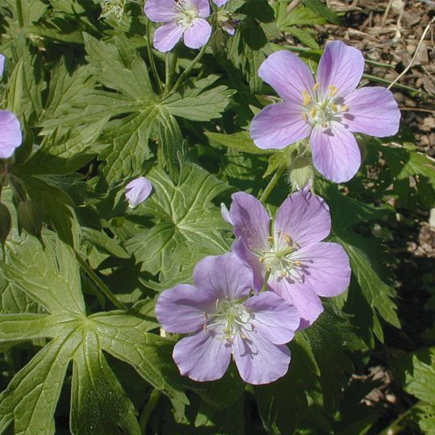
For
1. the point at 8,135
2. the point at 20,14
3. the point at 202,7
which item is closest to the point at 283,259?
the point at 8,135

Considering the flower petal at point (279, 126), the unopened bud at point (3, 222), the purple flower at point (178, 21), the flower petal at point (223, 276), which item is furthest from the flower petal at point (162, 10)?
the flower petal at point (223, 276)

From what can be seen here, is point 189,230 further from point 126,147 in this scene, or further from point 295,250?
point 295,250

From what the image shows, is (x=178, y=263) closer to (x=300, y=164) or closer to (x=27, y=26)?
(x=300, y=164)

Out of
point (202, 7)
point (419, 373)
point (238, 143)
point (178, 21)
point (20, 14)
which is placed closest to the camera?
point (238, 143)

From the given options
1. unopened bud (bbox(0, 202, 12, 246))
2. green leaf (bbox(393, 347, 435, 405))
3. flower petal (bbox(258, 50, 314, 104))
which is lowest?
green leaf (bbox(393, 347, 435, 405))

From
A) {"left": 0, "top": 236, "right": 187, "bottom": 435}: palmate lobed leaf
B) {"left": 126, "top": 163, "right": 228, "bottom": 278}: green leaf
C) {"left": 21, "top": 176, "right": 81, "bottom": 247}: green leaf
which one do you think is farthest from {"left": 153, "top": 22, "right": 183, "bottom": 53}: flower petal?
{"left": 21, "top": 176, "right": 81, "bottom": 247}: green leaf

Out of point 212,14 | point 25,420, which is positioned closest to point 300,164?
point 212,14

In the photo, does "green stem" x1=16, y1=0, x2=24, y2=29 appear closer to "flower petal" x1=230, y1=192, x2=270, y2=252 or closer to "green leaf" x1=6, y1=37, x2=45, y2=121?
"green leaf" x1=6, y1=37, x2=45, y2=121
